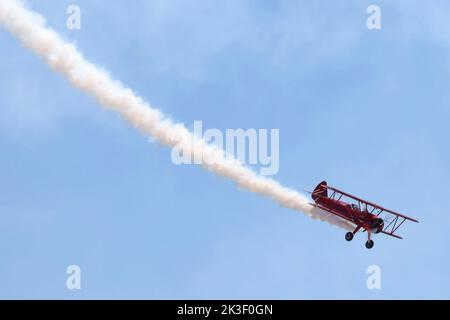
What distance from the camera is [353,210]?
110m

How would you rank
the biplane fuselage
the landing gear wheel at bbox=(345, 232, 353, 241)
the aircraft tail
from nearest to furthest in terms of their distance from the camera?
1. the landing gear wheel at bbox=(345, 232, 353, 241)
2. the biplane fuselage
3. the aircraft tail

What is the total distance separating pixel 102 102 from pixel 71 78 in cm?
391

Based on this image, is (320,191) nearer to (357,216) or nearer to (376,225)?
(357,216)

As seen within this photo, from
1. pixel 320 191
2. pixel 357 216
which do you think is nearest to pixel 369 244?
pixel 357 216

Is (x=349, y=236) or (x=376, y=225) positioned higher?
(x=376, y=225)

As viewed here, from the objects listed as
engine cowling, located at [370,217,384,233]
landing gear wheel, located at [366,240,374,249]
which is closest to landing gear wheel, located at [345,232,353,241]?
landing gear wheel, located at [366,240,374,249]

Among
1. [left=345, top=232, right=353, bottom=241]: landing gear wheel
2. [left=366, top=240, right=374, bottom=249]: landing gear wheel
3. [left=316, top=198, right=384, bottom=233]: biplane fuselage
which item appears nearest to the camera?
[left=366, top=240, right=374, bottom=249]: landing gear wheel

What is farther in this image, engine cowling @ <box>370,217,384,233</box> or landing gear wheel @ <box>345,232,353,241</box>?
engine cowling @ <box>370,217,384,233</box>

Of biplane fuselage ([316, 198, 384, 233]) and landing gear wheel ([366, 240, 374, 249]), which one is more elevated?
biplane fuselage ([316, 198, 384, 233])

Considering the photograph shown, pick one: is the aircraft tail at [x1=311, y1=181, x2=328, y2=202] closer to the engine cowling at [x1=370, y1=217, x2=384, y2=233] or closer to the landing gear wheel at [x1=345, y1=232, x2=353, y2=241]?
the landing gear wheel at [x1=345, y1=232, x2=353, y2=241]

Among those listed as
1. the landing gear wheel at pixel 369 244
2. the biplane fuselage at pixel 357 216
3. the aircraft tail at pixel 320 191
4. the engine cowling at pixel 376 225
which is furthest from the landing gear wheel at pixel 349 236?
the aircraft tail at pixel 320 191

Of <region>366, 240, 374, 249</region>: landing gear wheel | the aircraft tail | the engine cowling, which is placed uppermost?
the aircraft tail
